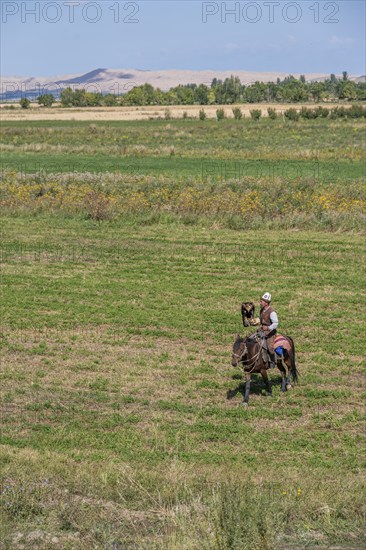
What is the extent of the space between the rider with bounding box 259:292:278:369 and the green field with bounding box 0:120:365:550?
33.3 inches

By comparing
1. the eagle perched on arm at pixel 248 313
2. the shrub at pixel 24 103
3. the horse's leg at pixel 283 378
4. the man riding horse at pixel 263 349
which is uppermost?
the shrub at pixel 24 103

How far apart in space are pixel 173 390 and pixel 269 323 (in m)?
2.07

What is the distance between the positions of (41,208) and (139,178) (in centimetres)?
710

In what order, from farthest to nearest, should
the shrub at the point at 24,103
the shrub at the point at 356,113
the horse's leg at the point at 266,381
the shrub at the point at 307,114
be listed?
the shrub at the point at 24,103 < the shrub at the point at 356,113 < the shrub at the point at 307,114 < the horse's leg at the point at 266,381

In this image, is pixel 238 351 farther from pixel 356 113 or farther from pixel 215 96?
pixel 215 96

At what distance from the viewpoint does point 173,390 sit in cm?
1392

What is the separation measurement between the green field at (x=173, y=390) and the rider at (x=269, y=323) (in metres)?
0.85

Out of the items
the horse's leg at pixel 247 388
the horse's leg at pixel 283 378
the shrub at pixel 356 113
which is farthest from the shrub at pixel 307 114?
the horse's leg at pixel 247 388

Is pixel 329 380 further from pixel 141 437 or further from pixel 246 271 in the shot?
pixel 246 271

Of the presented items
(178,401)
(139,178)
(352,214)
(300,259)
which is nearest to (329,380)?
(178,401)

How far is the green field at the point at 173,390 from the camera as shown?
8.29 meters

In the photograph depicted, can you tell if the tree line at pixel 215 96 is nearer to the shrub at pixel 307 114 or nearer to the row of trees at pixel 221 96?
the row of trees at pixel 221 96

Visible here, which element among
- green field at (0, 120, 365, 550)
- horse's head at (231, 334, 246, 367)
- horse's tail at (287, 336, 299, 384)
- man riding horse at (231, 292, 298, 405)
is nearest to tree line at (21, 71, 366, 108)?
green field at (0, 120, 365, 550)

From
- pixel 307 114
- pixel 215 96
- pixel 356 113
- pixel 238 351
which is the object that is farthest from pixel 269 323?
pixel 215 96
